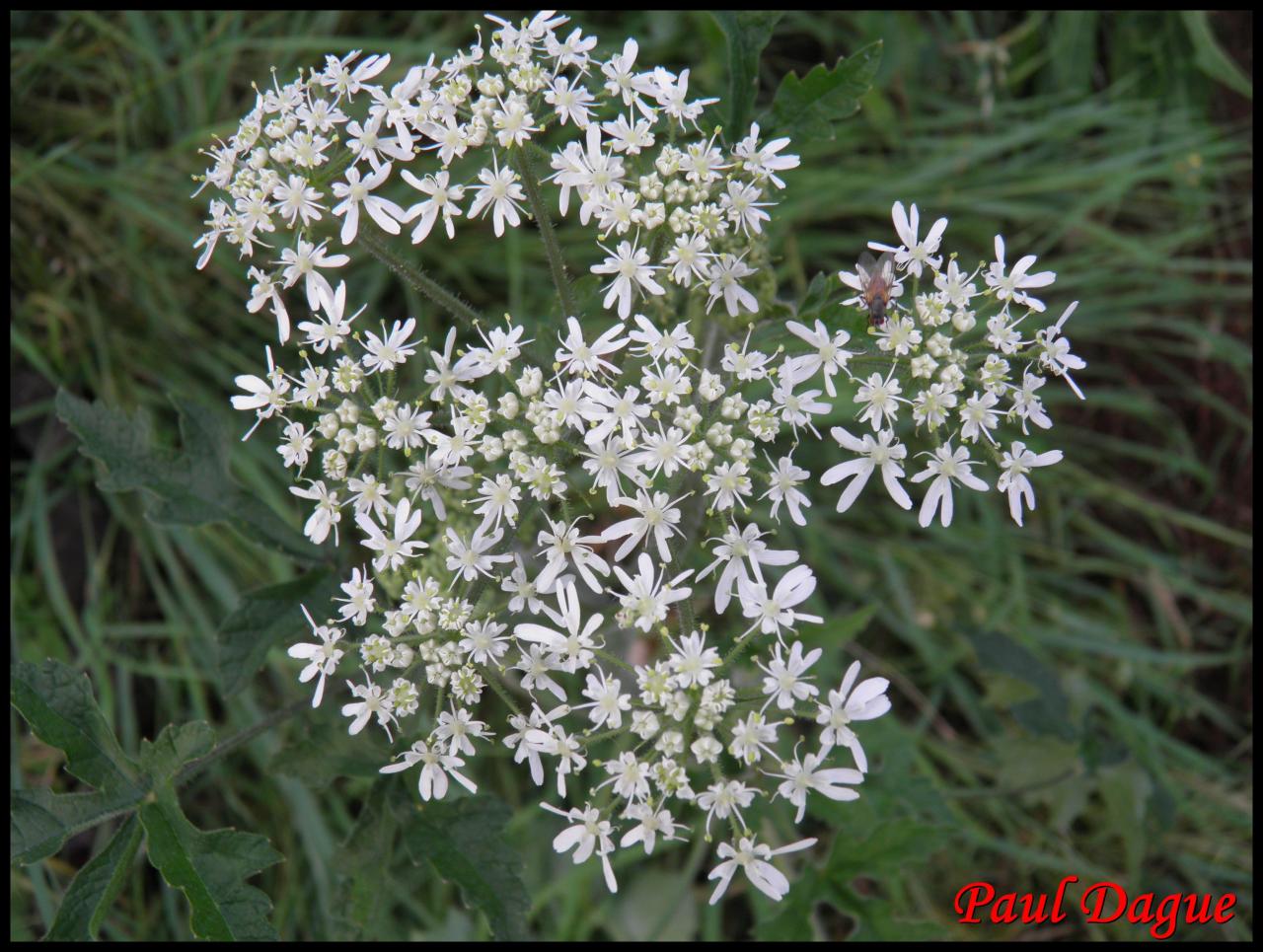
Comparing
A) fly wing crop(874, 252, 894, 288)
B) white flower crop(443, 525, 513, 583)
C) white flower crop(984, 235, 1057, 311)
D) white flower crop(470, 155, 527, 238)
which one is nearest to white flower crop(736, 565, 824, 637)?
white flower crop(443, 525, 513, 583)

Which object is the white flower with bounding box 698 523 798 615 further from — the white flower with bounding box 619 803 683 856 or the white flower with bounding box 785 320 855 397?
the white flower with bounding box 619 803 683 856

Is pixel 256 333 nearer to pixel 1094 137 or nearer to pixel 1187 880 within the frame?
pixel 1094 137

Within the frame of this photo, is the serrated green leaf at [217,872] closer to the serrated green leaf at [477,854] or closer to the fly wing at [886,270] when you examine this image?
the serrated green leaf at [477,854]

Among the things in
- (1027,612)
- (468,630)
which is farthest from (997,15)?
(468,630)

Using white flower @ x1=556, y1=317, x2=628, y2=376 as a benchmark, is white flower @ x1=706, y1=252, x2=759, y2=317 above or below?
above

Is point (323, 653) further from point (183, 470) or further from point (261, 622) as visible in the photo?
point (183, 470)

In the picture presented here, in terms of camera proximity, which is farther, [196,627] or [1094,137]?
[1094,137]
